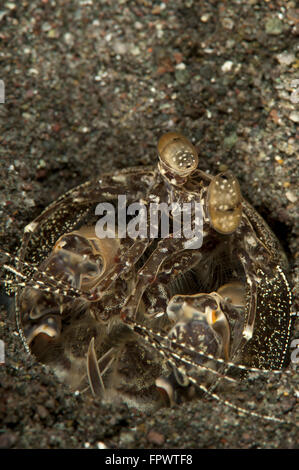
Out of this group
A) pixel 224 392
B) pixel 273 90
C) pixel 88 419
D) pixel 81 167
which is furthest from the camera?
pixel 81 167

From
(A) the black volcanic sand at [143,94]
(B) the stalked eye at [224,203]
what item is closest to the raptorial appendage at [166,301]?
(B) the stalked eye at [224,203]

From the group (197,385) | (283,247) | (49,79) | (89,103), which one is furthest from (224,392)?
(49,79)

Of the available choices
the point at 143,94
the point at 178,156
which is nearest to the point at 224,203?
the point at 178,156

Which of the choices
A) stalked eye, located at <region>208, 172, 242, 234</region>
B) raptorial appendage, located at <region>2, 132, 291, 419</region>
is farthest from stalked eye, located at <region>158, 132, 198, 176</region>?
stalked eye, located at <region>208, 172, 242, 234</region>

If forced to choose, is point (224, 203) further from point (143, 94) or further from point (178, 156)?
point (143, 94)

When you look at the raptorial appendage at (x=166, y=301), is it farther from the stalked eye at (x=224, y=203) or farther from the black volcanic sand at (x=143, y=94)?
the black volcanic sand at (x=143, y=94)

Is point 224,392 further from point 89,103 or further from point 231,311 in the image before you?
point 89,103
